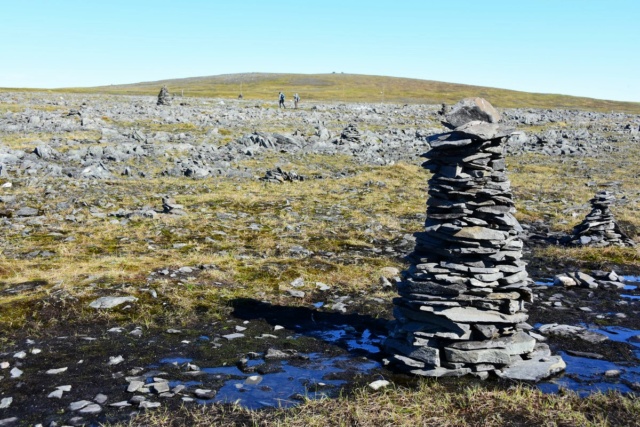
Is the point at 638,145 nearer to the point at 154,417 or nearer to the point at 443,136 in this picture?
the point at 443,136

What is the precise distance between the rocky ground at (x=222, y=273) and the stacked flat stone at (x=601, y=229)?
836 mm

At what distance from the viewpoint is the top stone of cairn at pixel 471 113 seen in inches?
433

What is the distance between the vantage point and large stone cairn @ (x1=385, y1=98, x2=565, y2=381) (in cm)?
1010

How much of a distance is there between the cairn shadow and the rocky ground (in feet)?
0.18

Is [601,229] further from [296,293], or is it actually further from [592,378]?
[296,293]

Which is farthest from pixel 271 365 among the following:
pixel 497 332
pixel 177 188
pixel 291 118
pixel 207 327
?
pixel 291 118

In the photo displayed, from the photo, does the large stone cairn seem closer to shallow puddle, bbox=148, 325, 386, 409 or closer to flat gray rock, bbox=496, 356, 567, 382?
flat gray rock, bbox=496, 356, 567, 382

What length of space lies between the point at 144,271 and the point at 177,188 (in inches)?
503

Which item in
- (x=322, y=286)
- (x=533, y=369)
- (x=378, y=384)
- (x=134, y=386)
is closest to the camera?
(x=134, y=386)

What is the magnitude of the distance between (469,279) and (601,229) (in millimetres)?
11371

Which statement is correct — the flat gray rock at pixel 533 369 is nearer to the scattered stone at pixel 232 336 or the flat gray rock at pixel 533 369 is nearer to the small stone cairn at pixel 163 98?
the scattered stone at pixel 232 336

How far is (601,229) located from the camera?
19266 mm

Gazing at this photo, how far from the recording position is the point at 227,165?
33188 millimetres

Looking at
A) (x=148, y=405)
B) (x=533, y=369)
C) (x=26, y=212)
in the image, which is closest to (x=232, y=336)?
(x=148, y=405)
